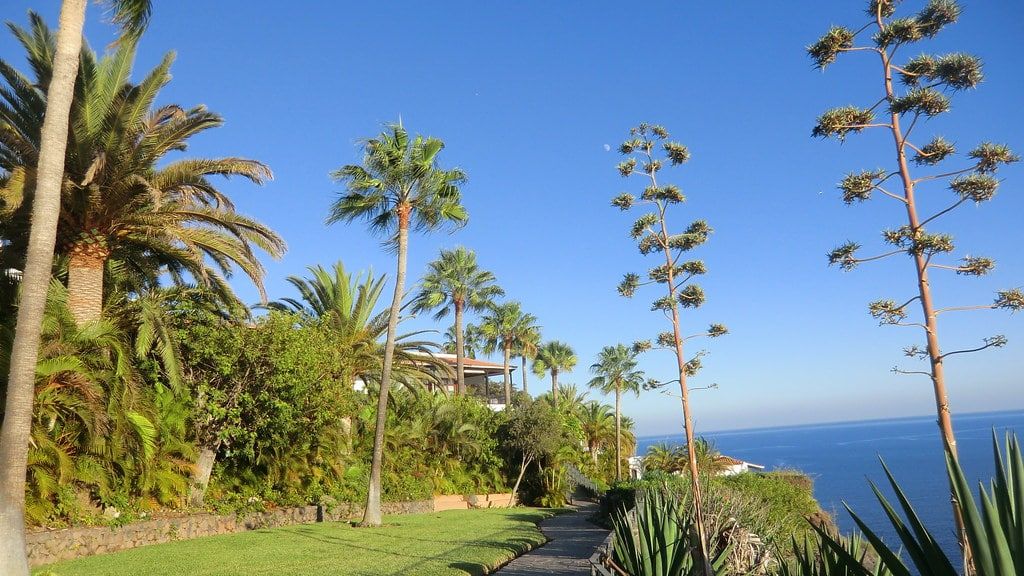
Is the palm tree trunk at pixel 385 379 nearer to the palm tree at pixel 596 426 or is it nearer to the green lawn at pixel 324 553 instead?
the green lawn at pixel 324 553

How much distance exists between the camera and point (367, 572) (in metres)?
10.9

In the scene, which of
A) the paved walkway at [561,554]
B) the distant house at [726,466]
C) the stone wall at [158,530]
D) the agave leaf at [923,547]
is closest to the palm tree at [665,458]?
the distant house at [726,466]

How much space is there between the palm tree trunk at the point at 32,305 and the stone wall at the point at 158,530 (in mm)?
5483

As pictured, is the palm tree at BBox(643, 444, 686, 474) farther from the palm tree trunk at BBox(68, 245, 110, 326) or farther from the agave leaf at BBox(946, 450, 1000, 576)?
the agave leaf at BBox(946, 450, 1000, 576)

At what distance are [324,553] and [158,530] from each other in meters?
4.34

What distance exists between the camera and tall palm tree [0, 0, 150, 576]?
738 cm

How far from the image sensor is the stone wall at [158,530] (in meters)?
12.2

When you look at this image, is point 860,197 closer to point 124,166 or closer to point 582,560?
point 582,560

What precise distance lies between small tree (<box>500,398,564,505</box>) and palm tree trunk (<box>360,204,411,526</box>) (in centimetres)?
1649

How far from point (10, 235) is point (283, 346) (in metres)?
6.51

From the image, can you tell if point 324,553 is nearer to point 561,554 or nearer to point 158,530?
point 158,530

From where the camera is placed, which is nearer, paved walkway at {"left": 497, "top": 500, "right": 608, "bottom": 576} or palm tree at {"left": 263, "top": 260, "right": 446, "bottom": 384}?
paved walkway at {"left": 497, "top": 500, "right": 608, "bottom": 576}

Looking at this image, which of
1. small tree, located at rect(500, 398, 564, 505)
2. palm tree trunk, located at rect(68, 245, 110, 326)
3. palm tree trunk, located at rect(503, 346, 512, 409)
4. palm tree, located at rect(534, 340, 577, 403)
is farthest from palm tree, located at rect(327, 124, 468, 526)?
palm tree, located at rect(534, 340, 577, 403)

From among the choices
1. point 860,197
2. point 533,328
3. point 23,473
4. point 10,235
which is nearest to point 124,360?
point 10,235
